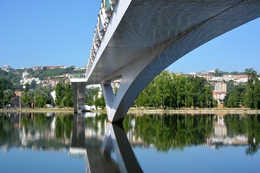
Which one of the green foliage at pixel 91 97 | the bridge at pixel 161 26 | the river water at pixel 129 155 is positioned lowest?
the river water at pixel 129 155

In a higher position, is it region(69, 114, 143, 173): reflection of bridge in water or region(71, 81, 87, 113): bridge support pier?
region(71, 81, 87, 113): bridge support pier

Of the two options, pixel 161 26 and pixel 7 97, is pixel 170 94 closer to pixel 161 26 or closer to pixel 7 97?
pixel 7 97

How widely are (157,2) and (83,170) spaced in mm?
→ 5426

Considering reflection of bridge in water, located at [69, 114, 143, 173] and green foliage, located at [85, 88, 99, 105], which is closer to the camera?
reflection of bridge in water, located at [69, 114, 143, 173]

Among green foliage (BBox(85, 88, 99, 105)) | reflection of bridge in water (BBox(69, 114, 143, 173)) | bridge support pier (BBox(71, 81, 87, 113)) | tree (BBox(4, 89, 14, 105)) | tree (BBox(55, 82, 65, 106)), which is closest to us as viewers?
reflection of bridge in water (BBox(69, 114, 143, 173))

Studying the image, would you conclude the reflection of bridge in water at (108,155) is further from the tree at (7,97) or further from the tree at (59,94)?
the tree at (7,97)

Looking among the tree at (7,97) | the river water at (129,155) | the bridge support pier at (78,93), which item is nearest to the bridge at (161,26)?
the river water at (129,155)

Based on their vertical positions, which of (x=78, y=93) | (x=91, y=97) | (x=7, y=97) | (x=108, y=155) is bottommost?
(x=108, y=155)

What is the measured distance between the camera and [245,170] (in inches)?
450

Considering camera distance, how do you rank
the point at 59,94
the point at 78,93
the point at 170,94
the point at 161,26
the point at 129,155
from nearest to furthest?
the point at 161,26 < the point at 129,155 < the point at 78,93 < the point at 170,94 < the point at 59,94

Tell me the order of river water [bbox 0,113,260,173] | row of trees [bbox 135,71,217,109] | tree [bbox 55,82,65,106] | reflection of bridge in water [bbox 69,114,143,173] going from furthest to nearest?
tree [bbox 55,82,65,106]
row of trees [bbox 135,71,217,109]
river water [bbox 0,113,260,173]
reflection of bridge in water [bbox 69,114,143,173]

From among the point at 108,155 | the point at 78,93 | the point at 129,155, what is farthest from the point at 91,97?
the point at 129,155

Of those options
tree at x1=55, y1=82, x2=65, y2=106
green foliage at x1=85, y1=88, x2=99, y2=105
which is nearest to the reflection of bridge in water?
green foliage at x1=85, y1=88, x2=99, y2=105

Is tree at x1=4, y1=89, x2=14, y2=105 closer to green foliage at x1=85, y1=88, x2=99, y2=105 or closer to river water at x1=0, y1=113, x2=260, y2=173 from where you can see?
green foliage at x1=85, y1=88, x2=99, y2=105
